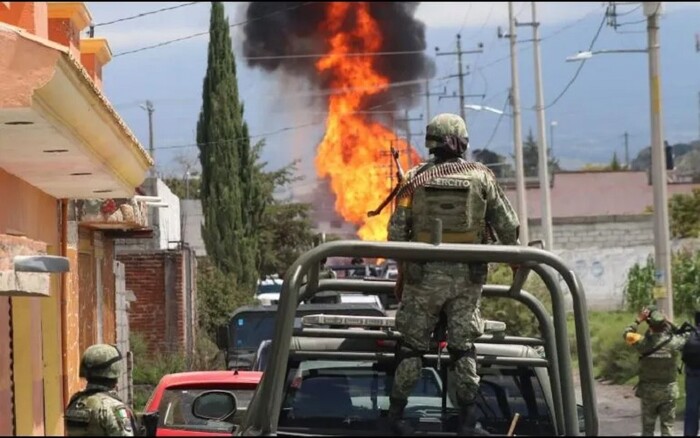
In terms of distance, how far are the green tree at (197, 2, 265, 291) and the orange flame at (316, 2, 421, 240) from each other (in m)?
3.07

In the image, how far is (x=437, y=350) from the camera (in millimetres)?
5395

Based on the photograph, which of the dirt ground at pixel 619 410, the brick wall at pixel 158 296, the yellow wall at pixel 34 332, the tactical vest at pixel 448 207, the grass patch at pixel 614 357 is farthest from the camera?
the brick wall at pixel 158 296

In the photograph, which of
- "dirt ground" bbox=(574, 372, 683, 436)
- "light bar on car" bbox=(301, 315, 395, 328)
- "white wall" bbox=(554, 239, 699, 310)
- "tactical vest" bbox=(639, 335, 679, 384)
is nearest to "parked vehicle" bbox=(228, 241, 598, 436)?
"light bar on car" bbox=(301, 315, 395, 328)

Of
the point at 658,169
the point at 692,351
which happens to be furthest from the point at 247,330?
the point at 658,169

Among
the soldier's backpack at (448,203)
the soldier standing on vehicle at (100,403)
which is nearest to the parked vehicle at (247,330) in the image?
the soldier standing on vehicle at (100,403)

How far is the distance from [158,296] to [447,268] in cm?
1978

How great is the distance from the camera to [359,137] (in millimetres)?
43469

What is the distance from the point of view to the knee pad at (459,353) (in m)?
5.22

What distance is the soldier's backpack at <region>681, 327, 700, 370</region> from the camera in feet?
46.2

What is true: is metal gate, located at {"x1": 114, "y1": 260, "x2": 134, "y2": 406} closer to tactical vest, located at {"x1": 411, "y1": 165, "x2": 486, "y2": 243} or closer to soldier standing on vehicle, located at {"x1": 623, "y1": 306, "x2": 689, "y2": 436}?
soldier standing on vehicle, located at {"x1": 623, "y1": 306, "x2": 689, "y2": 436}

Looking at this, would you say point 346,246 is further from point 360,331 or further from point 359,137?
point 359,137

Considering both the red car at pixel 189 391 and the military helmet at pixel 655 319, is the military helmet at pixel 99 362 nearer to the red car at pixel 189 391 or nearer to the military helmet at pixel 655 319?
the red car at pixel 189 391

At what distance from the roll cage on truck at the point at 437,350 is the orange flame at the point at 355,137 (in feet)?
100

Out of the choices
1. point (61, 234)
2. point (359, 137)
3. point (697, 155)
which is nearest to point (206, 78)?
→ point (359, 137)
